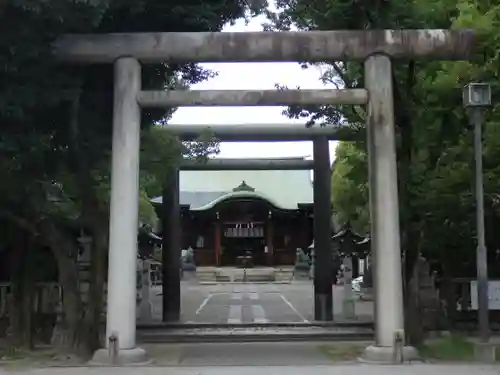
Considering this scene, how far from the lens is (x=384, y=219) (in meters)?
10.9

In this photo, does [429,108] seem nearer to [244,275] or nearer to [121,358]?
[121,358]

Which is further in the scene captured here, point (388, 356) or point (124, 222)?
point (124, 222)

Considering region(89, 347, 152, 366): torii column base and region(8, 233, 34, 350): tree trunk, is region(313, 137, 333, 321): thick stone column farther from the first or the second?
region(89, 347, 152, 366): torii column base

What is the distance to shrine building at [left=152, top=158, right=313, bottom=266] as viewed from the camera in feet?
147

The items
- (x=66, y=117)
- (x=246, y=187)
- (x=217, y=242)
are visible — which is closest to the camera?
(x=66, y=117)

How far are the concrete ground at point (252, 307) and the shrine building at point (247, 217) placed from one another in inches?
418

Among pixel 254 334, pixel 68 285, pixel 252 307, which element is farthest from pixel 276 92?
pixel 252 307

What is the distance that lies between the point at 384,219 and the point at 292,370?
269 cm

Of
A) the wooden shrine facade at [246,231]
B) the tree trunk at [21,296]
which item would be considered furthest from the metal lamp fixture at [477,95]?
the wooden shrine facade at [246,231]

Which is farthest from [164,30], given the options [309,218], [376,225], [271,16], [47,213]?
[309,218]

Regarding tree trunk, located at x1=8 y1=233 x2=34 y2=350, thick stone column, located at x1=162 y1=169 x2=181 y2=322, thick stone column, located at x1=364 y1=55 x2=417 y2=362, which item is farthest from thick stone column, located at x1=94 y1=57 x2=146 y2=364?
thick stone column, located at x1=162 y1=169 x2=181 y2=322

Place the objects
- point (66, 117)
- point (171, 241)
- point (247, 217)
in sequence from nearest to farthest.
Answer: point (66, 117)
point (171, 241)
point (247, 217)

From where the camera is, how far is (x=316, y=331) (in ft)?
52.6

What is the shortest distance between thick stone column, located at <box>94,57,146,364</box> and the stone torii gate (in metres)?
0.02
